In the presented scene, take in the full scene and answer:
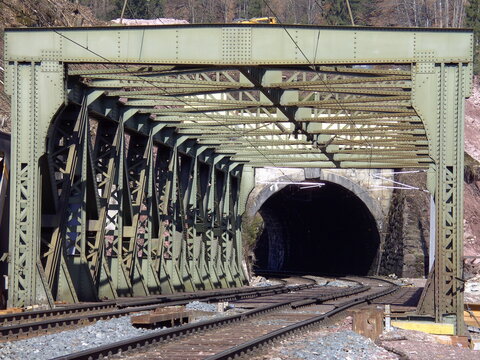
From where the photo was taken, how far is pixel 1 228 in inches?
803

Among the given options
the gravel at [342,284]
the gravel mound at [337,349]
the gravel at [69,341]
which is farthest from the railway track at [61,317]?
the gravel at [342,284]

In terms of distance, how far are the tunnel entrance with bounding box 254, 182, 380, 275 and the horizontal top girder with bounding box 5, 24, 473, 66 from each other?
30.3 metres

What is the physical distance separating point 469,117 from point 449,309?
197ft

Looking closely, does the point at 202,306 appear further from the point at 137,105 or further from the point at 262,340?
the point at 262,340

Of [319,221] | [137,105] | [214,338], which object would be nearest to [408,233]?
[319,221]

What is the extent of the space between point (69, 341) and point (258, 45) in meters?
8.35

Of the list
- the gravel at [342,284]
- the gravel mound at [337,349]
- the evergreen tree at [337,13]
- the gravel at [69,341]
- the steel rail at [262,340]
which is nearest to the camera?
the steel rail at [262,340]

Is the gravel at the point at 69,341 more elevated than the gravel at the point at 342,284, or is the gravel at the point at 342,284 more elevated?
the gravel at the point at 69,341

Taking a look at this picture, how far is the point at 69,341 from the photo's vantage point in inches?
513

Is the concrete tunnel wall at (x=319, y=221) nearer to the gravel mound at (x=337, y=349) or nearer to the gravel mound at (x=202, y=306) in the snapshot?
the gravel mound at (x=202, y=306)

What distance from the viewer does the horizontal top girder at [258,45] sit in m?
19.0

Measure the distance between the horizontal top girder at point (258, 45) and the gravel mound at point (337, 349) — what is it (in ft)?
21.0

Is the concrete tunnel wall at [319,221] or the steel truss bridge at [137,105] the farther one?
the concrete tunnel wall at [319,221]

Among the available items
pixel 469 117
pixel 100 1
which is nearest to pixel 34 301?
pixel 469 117
